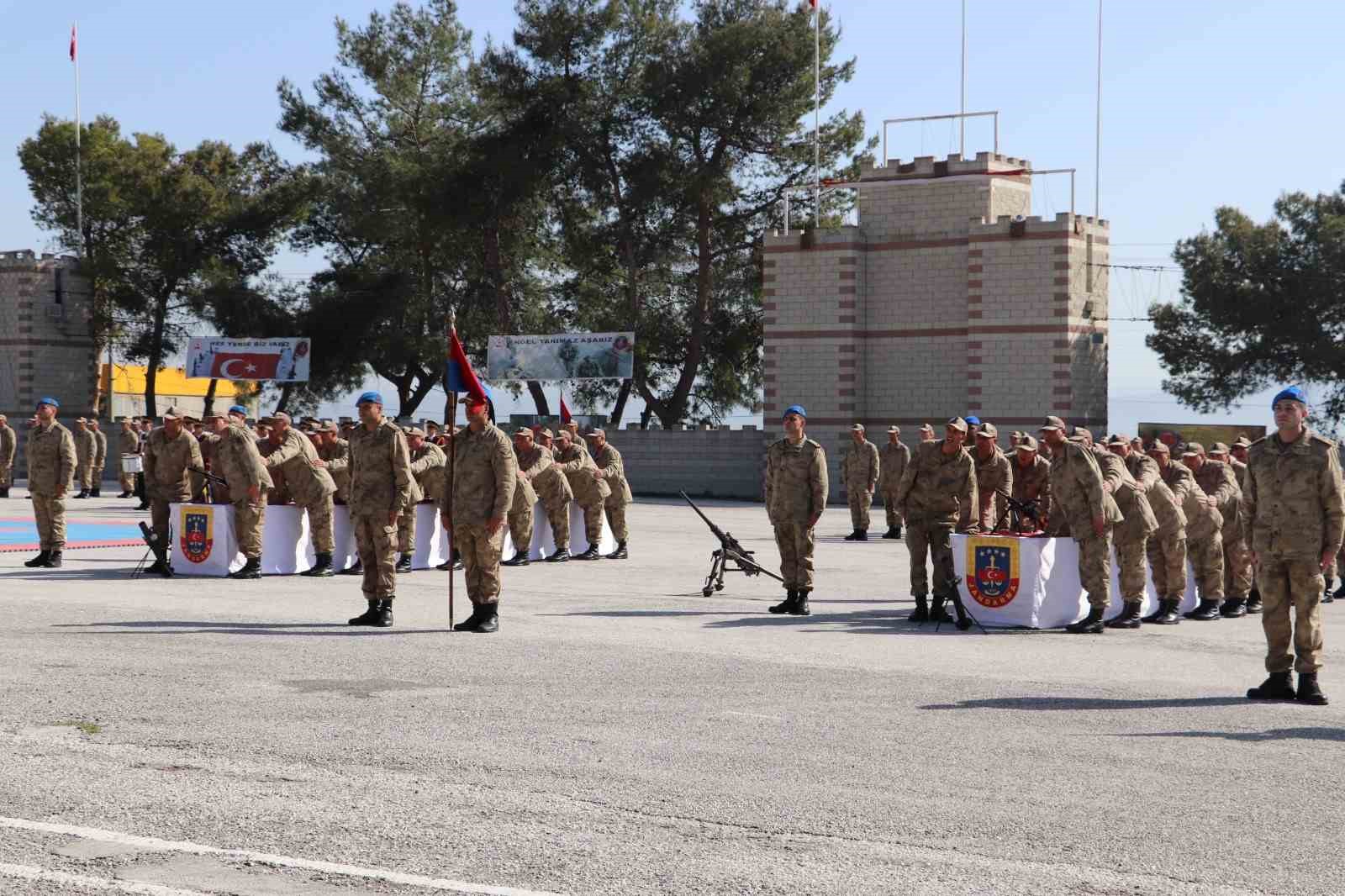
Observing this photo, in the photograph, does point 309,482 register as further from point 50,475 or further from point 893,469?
point 893,469

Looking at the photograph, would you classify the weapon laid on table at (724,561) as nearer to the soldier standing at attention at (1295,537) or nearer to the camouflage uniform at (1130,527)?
the camouflage uniform at (1130,527)

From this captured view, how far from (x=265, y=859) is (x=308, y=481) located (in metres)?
13.3

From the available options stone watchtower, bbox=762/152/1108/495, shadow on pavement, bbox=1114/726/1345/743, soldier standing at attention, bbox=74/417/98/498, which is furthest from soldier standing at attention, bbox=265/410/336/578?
stone watchtower, bbox=762/152/1108/495

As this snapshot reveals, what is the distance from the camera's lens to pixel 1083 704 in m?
10.7

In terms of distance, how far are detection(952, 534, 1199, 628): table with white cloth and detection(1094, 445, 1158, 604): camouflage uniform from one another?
506 mm

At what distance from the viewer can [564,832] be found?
7.07 m

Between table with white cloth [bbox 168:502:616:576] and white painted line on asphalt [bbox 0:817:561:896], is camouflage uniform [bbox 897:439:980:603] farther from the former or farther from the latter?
white painted line on asphalt [bbox 0:817:561:896]

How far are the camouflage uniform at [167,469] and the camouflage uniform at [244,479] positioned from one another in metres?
0.74

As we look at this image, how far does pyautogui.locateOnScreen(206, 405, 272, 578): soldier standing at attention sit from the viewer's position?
18.8m

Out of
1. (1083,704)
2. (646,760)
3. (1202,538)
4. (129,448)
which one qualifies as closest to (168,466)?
(1202,538)

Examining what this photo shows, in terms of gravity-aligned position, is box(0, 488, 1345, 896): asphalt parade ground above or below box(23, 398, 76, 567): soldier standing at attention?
below

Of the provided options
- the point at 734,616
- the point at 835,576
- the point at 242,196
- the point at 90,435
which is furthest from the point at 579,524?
the point at 242,196

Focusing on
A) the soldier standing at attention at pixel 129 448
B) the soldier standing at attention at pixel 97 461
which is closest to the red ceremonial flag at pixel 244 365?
the soldier standing at attention at pixel 97 461

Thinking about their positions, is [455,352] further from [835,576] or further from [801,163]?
[801,163]
